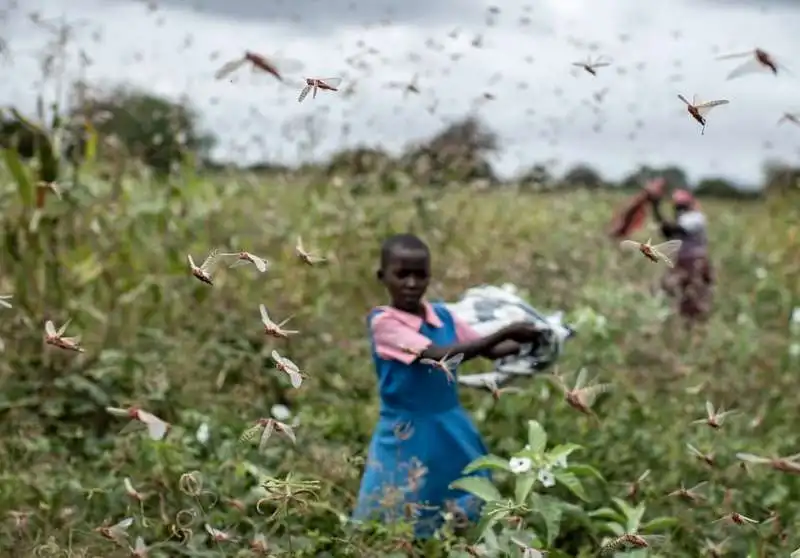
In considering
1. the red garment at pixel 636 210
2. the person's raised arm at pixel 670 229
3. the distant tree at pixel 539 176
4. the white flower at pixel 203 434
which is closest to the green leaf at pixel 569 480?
the white flower at pixel 203 434

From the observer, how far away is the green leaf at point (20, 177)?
3.90 metres

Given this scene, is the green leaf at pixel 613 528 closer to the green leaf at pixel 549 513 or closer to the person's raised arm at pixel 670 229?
the green leaf at pixel 549 513

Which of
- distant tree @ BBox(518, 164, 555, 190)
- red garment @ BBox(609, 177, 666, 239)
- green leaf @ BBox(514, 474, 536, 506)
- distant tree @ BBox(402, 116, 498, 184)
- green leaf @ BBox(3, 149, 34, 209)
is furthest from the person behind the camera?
red garment @ BBox(609, 177, 666, 239)

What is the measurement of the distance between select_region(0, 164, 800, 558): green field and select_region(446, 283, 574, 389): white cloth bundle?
32cm

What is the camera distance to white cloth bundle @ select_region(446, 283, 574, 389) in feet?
9.66

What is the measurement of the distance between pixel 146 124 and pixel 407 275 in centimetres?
279

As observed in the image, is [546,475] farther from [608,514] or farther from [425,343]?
[425,343]

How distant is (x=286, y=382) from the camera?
13.5 ft

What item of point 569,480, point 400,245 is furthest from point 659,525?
point 400,245

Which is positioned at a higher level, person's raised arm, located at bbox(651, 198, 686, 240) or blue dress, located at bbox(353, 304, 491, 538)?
blue dress, located at bbox(353, 304, 491, 538)

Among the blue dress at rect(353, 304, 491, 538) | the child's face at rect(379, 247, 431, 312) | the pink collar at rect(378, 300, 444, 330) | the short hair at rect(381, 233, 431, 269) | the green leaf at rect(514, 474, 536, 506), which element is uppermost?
the short hair at rect(381, 233, 431, 269)

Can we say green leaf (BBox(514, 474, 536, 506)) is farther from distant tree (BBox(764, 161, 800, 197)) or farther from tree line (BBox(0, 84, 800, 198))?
distant tree (BBox(764, 161, 800, 197))

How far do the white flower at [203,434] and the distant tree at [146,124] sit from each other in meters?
1.47

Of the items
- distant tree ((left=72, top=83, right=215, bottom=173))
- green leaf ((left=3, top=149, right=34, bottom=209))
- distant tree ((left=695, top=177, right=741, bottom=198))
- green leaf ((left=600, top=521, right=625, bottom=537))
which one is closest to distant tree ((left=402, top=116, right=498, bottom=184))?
distant tree ((left=72, top=83, right=215, bottom=173))
